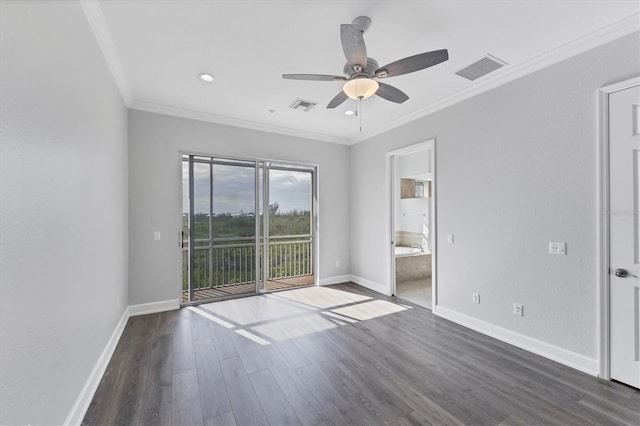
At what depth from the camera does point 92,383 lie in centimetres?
203

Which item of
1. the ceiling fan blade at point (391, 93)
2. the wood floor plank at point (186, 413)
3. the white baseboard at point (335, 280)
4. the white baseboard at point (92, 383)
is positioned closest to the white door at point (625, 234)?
the ceiling fan blade at point (391, 93)

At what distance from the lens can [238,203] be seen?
445 centimetres

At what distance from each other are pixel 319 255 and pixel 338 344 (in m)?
2.36

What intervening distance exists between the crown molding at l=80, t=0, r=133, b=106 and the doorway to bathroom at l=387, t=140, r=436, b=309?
3.77m

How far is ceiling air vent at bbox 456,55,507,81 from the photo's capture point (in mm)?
2615

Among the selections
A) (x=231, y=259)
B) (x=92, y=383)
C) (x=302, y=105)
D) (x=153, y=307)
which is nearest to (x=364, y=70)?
(x=302, y=105)

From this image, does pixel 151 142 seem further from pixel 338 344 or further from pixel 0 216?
pixel 338 344

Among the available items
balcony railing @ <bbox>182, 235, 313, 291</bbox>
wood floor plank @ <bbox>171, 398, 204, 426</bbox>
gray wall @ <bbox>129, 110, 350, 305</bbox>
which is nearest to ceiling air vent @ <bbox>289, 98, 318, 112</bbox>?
gray wall @ <bbox>129, 110, 350, 305</bbox>

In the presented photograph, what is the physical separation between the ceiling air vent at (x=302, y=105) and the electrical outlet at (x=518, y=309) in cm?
342

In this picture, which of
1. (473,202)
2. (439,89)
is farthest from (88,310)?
(439,89)

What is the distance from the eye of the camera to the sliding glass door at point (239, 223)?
4.14 m

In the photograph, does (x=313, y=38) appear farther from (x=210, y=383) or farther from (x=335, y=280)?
(x=335, y=280)

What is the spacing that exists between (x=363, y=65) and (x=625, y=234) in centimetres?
254

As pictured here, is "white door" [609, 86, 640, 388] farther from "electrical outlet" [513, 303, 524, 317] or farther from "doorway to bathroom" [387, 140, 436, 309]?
"doorway to bathroom" [387, 140, 436, 309]
